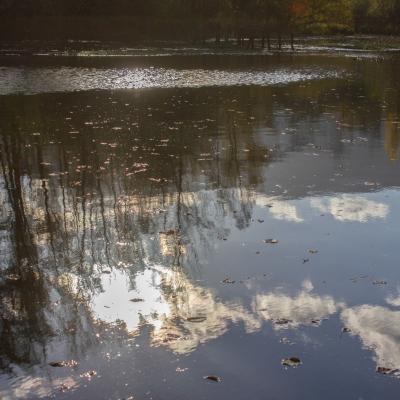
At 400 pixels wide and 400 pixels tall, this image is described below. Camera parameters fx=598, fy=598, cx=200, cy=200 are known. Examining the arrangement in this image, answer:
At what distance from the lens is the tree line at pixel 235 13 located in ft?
184

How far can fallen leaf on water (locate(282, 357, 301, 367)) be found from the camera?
5043 mm

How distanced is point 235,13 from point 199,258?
180 feet

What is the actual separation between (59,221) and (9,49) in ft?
156

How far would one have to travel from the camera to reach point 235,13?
58594 millimetres

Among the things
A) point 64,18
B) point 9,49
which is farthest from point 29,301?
point 64,18

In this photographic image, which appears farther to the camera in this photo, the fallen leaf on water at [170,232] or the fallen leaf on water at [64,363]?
the fallen leaf on water at [170,232]

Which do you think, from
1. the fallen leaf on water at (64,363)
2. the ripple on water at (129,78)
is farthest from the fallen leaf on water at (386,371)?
the ripple on water at (129,78)

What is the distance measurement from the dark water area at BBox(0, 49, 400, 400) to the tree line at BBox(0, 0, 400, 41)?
41.8 meters

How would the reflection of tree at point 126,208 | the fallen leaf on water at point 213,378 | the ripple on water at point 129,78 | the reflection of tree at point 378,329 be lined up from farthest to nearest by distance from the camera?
the ripple on water at point 129,78, the reflection of tree at point 126,208, the reflection of tree at point 378,329, the fallen leaf on water at point 213,378

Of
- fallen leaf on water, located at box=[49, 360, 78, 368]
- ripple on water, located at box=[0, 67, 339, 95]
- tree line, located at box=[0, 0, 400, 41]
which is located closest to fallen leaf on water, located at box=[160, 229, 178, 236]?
fallen leaf on water, located at box=[49, 360, 78, 368]

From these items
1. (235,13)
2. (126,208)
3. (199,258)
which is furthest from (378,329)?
(235,13)

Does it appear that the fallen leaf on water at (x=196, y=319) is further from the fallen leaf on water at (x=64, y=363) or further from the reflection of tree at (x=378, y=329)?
the reflection of tree at (x=378, y=329)

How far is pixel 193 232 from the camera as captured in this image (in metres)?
8.15

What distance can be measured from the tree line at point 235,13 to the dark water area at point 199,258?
4180cm
